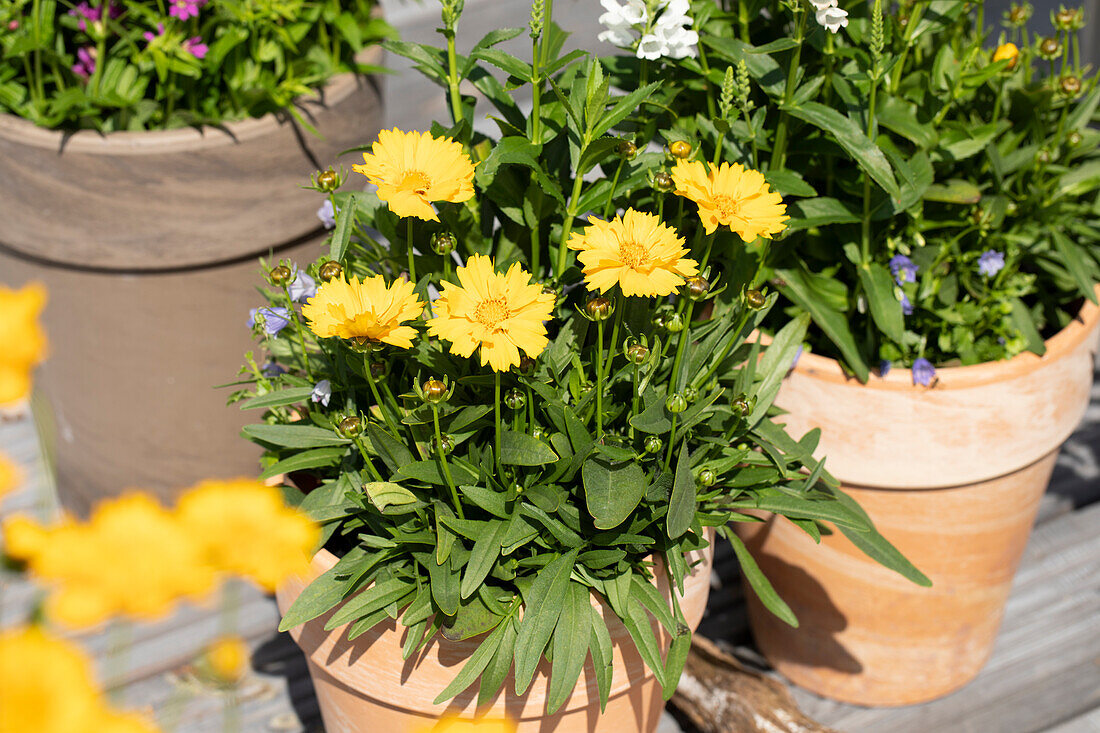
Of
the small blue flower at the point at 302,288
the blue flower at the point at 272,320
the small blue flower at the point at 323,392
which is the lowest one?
the small blue flower at the point at 323,392

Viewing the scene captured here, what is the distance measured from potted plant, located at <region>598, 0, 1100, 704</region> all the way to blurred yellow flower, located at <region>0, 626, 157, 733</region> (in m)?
0.89

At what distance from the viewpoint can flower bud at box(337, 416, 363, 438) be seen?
3.06ft

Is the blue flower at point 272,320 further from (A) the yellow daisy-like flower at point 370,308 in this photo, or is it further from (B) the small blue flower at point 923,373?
(B) the small blue flower at point 923,373

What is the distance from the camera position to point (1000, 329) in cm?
129

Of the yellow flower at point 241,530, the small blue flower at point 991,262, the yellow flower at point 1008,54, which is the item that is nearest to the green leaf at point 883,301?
the small blue flower at point 991,262

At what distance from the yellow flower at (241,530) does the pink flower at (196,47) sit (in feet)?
3.80

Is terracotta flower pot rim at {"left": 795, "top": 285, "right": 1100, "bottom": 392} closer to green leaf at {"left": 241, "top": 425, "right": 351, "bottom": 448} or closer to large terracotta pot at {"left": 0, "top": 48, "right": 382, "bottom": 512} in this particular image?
green leaf at {"left": 241, "top": 425, "right": 351, "bottom": 448}

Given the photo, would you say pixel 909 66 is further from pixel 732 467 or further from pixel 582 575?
pixel 582 575

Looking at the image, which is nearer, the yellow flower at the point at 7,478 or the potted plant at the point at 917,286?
the yellow flower at the point at 7,478

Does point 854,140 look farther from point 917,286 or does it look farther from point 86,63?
point 86,63

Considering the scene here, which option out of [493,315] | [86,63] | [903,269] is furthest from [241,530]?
[86,63]

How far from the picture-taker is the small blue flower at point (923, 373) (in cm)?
119

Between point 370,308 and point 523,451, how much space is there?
19cm

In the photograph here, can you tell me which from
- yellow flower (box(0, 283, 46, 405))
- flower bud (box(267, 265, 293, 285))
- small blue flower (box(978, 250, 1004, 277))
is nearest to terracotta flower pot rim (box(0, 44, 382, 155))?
flower bud (box(267, 265, 293, 285))
